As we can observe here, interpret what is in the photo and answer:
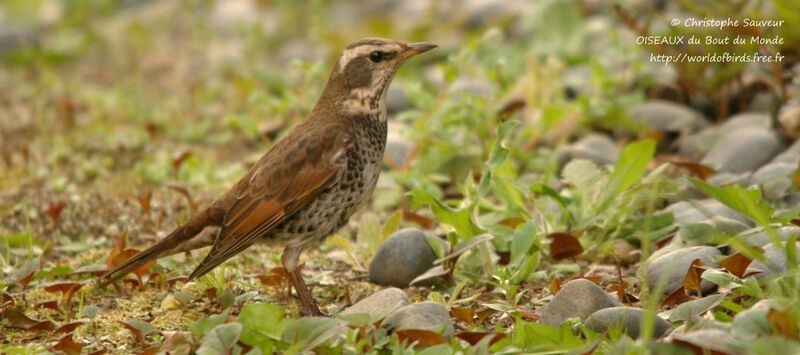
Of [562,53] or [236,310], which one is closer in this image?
[236,310]

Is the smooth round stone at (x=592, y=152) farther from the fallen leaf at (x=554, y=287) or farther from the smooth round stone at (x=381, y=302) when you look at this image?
the smooth round stone at (x=381, y=302)

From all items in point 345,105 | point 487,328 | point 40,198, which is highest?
point 345,105

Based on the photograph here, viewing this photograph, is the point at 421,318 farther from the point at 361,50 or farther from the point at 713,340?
the point at 361,50

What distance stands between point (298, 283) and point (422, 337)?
3.52ft

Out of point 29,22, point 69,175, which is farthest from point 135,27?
point 69,175

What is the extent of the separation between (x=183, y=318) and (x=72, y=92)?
5196 millimetres

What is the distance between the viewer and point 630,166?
17.8 ft

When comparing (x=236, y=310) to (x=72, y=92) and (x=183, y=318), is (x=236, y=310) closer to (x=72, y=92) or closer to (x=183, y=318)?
(x=183, y=318)

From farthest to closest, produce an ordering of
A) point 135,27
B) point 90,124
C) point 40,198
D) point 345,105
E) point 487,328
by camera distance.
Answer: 1. point 135,27
2. point 90,124
3. point 40,198
4. point 345,105
5. point 487,328

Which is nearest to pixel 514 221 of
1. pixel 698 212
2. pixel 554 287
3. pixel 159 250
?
pixel 554 287

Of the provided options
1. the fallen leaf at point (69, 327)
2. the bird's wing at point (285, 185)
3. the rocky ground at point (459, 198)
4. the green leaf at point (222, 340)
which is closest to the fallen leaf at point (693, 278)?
the rocky ground at point (459, 198)

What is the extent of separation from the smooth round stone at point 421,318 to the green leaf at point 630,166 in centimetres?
150

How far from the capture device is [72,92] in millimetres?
9492

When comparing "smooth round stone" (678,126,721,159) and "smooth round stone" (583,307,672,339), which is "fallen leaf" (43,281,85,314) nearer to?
"smooth round stone" (583,307,672,339)
